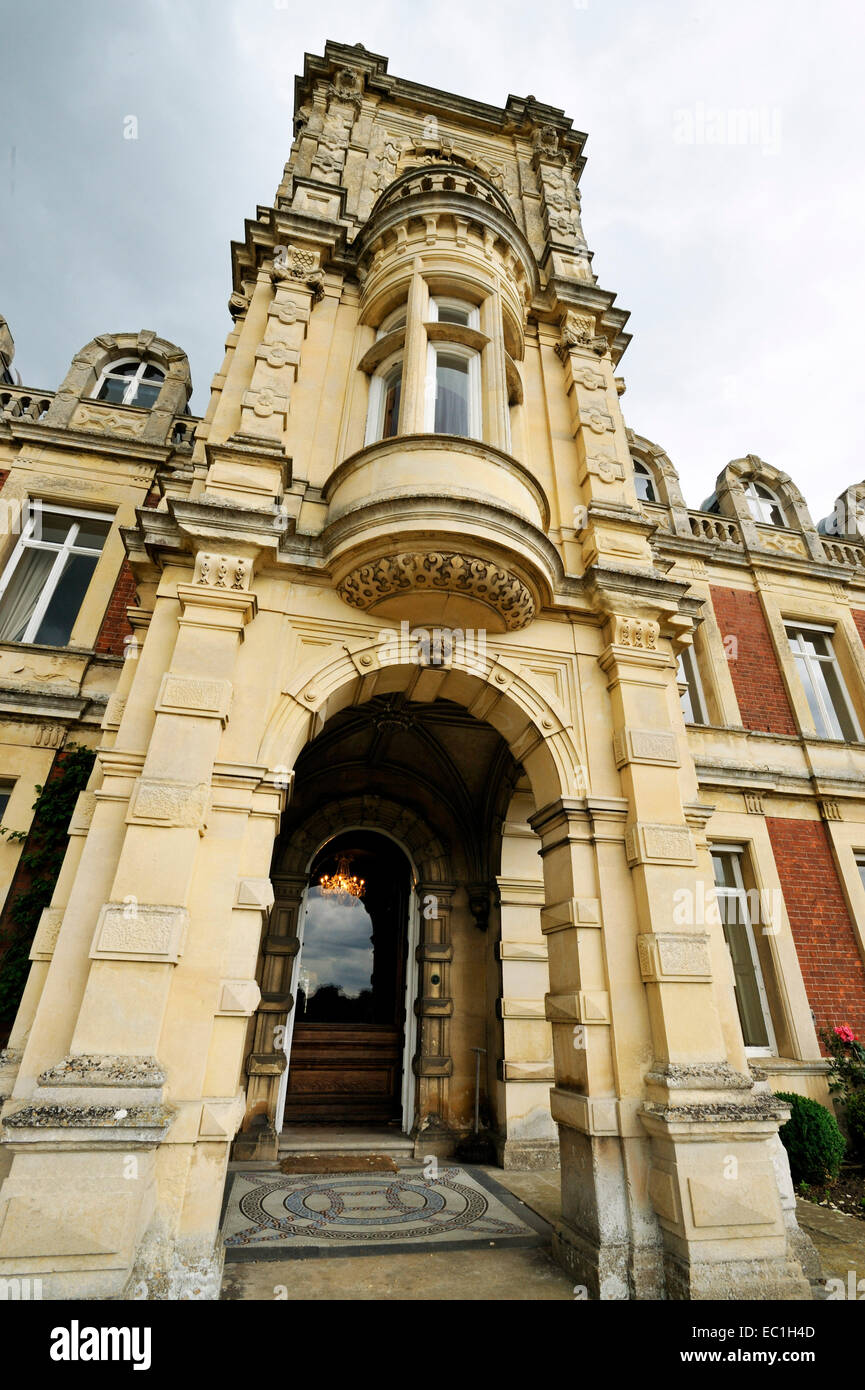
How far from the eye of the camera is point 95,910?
4145 millimetres

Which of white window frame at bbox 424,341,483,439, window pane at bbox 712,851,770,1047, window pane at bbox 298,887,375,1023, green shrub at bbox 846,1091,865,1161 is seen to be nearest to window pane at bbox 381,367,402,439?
white window frame at bbox 424,341,483,439

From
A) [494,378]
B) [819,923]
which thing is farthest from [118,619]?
[819,923]

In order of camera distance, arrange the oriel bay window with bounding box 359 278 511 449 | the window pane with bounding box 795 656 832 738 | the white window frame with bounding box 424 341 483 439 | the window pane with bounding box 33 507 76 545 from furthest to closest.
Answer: the window pane with bounding box 795 656 832 738
the window pane with bounding box 33 507 76 545
the white window frame with bounding box 424 341 483 439
the oriel bay window with bounding box 359 278 511 449

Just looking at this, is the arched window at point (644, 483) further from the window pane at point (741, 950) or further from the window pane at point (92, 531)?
the window pane at point (92, 531)

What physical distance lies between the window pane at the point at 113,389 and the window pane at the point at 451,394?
655 cm

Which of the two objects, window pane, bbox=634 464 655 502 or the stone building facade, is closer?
the stone building facade

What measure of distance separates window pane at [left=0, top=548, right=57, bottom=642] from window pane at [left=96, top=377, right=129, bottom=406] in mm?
3442

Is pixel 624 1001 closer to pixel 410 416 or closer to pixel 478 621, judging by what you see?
pixel 478 621

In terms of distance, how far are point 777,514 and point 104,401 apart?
42.0 feet

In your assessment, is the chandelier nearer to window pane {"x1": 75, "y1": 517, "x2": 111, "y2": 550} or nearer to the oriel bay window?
window pane {"x1": 75, "y1": 517, "x2": 111, "y2": 550}

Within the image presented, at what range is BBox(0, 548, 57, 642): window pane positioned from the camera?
855cm
